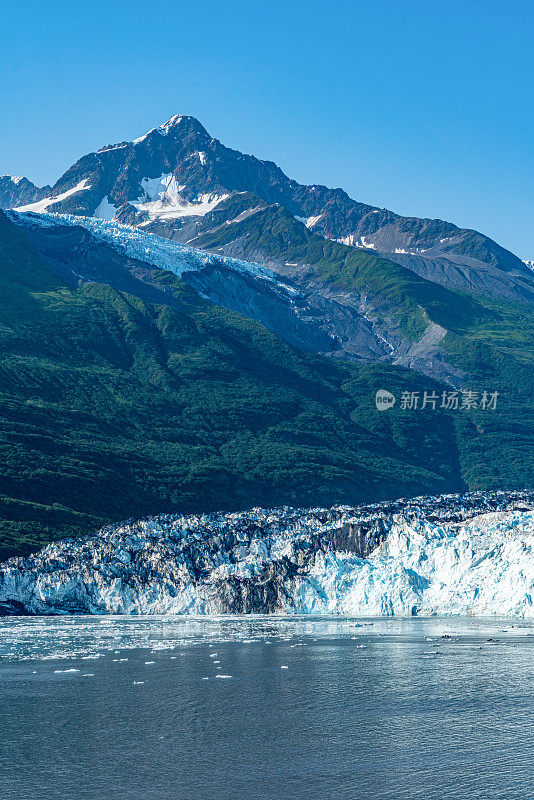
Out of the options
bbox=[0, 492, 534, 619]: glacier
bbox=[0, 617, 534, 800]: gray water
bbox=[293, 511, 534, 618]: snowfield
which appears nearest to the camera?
bbox=[0, 617, 534, 800]: gray water

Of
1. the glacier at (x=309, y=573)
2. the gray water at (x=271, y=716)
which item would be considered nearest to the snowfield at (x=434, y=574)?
the glacier at (x=309, y=573)

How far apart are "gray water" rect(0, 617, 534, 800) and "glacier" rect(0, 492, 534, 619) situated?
1211 cm

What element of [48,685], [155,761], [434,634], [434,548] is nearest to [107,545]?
[434,548]

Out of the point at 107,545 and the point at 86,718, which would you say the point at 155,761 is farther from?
the point at 107,545

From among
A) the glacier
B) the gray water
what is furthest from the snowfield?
the gray water

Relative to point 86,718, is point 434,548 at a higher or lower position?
higher

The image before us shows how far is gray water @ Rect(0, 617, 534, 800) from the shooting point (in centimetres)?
4506

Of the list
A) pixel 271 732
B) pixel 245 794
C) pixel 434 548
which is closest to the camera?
pixel 245 794

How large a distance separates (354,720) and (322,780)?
13221 millimetres

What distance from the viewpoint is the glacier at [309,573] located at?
359ft

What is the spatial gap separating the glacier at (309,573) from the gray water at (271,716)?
12108mm

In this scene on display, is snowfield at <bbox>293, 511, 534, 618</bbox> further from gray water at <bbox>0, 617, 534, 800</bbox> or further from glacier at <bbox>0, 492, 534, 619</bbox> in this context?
gray water at <bbox>0, 617, 534, 800</bbox>

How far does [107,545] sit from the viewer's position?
14662cm

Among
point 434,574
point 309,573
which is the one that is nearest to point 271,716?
point 434,574
